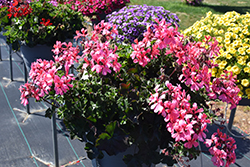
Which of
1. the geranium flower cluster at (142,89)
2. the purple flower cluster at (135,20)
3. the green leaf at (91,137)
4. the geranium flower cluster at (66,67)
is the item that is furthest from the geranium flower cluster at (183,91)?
the purple flower cluster at (135,20)

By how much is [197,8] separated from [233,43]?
6.90 meters

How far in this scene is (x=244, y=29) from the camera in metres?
1.76

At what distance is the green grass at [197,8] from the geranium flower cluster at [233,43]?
14.9ft

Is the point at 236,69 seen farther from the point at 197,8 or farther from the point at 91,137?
the point at 197,8

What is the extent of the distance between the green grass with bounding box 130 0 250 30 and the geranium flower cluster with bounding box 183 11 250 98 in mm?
4551

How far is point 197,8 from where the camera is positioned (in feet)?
26.7

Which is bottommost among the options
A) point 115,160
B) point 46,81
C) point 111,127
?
point 115,160

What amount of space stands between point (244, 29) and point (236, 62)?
253 millimetres

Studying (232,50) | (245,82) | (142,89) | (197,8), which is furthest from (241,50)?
(197,8)

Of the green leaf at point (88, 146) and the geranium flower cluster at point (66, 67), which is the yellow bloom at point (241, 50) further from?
the green leaf at point (88, 146)

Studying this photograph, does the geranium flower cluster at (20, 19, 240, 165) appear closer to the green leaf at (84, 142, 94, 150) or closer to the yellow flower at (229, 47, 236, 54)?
the green leaf at (84, 142, 94, 150)

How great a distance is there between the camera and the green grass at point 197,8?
23.3 ft

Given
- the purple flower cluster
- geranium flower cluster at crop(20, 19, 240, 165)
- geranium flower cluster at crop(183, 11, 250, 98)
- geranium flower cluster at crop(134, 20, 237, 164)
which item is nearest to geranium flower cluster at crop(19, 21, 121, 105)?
geranium flower cluster at crop(20, 19, 240, 165)

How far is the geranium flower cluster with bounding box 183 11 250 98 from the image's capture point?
1664mm
